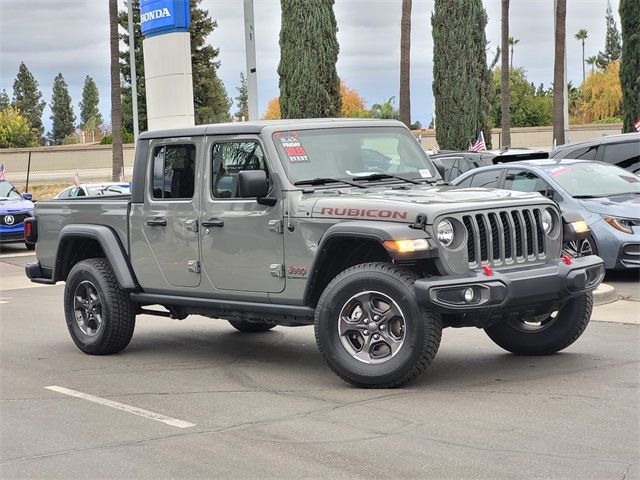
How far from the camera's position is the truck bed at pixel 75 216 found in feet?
31.5

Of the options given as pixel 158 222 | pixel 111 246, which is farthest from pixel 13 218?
pixel 158 222

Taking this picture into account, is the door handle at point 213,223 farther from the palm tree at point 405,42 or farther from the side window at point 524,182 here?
the palm tree at point 405,42

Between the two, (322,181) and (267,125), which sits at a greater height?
(267,125)

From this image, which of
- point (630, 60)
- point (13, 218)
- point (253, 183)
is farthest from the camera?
point (630, 60)

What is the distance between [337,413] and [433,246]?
1316 mm

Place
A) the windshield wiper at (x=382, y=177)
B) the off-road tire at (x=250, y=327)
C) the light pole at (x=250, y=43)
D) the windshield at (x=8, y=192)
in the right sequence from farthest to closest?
the windshield at (x=8, y=192) < the light pole at (x=250, y=43) < the off-road tire at (x=250, y=327) < the windshield wiper at (x=382, y=177)

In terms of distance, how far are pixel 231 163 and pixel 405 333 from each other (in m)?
2.32

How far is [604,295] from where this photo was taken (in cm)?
1207

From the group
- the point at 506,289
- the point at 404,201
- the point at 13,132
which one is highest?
the point at 13,132

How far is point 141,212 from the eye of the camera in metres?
9.35

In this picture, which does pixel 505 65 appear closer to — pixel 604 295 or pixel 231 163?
pixel 604 295

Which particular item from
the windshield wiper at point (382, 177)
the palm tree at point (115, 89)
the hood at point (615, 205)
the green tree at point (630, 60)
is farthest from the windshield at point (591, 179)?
the palm tree at point (115, 89)

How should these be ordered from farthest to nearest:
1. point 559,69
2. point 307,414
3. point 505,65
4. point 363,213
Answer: point 505,65 → point 559,69 → point 363,213 → point 307,414

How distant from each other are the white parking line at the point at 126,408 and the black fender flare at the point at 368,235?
1.53m
